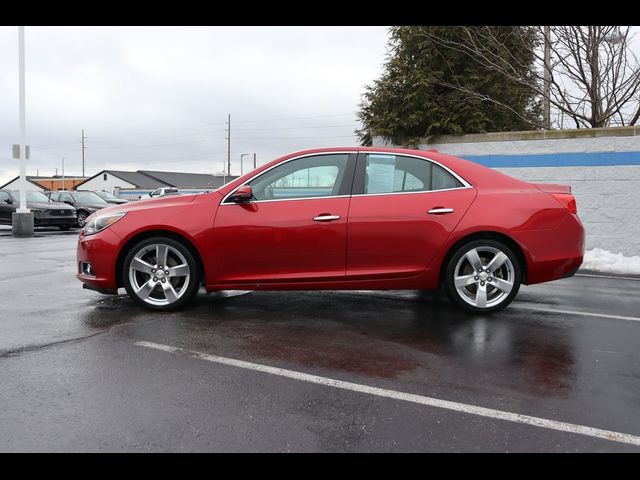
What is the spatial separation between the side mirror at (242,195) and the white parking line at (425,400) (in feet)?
5.34

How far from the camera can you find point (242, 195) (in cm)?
508

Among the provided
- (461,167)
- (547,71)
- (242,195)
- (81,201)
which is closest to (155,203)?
(242,195)

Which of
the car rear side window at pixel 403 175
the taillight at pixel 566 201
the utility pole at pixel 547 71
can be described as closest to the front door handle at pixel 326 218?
the car rear side window at pixel 403 175

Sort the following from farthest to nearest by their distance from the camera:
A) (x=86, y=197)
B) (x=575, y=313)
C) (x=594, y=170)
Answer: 1. (x=86, y=197)
2. (x=594, y=170)
3. (x=575, y=313)

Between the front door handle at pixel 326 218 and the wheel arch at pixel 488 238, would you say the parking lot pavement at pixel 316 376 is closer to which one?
the wheel arch at pixel 488 238

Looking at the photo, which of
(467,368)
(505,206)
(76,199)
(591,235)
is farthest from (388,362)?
(76,199)

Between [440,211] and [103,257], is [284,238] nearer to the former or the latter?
[440,211]

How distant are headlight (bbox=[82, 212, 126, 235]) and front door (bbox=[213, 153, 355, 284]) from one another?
1.03m

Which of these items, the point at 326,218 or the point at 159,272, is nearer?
the point at 326,218

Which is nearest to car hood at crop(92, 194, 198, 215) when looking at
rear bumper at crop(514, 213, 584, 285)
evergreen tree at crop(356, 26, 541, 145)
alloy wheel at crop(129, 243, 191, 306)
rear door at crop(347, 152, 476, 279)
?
alloy wheel at crop(129, 243, 191, 306)

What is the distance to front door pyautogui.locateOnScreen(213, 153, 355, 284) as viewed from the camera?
5.02 metres

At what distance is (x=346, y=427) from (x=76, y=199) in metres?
20.8

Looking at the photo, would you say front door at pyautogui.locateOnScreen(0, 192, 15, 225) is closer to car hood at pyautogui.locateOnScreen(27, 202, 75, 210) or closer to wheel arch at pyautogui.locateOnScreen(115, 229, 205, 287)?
car hood at pyautogui.locateOnScreen(27, 202, 75, 210)

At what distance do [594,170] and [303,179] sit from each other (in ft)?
22.3
